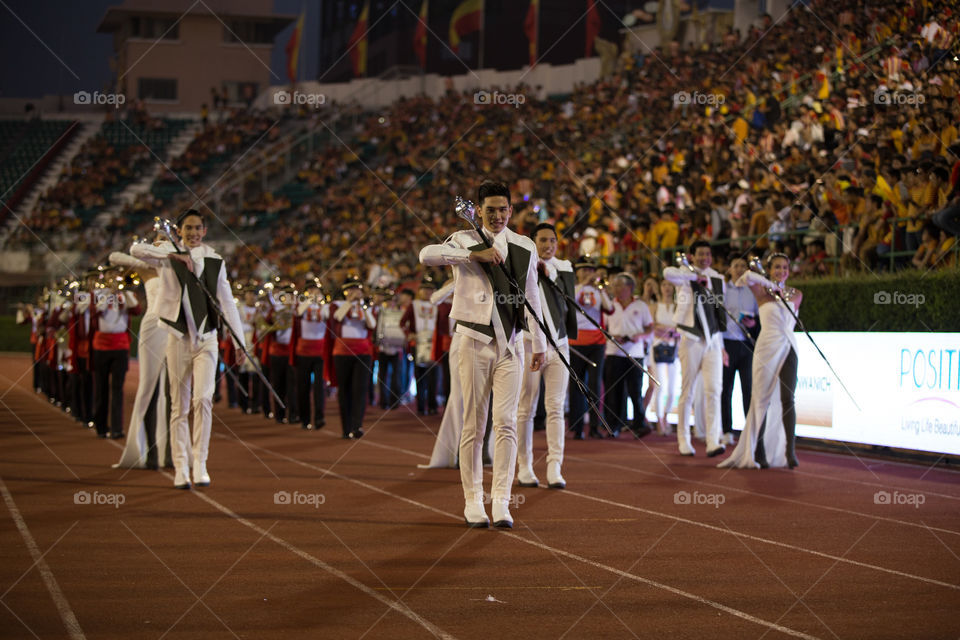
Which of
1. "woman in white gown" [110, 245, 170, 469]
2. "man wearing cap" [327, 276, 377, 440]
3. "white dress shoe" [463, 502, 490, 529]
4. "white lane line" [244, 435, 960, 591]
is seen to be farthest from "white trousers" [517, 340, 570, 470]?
"man wearing cap" [327, 276, 377, 440]

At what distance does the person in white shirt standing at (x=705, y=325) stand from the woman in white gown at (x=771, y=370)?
0.80 meters

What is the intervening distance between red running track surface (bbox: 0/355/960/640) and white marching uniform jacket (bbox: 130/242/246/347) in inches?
52.2

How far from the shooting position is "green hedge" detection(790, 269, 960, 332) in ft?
41.6

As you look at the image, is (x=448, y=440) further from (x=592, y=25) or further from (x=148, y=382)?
(x=592, y=25)

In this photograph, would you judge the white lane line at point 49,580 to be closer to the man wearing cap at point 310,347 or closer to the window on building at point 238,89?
the man wearing cap at point 310,347

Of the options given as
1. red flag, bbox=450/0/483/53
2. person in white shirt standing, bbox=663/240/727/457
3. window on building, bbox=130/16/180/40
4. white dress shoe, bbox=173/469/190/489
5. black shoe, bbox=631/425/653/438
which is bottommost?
black shoe, bbox=631/425/653/438

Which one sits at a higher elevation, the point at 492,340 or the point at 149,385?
the point at 492,340

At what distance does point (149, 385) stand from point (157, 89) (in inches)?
1978

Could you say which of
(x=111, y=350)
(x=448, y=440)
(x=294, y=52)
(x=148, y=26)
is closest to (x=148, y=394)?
(x=448, y=440)

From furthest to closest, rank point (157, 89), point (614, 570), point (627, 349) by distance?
1. point (157, 89)
2. point (627, 349)
3. point (614, 570)

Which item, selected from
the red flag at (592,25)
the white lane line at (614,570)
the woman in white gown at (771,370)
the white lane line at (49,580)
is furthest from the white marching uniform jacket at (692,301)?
the red flag at (592,25)

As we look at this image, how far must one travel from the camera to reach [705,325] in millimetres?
13312

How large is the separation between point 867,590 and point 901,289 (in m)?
7.61

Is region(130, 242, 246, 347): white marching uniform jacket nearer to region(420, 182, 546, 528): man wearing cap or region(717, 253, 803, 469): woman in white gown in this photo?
region(420, 182, 546, 528): man wearing cap
